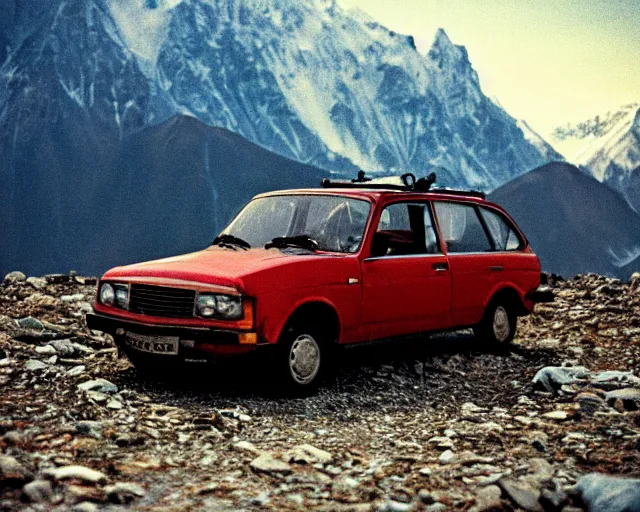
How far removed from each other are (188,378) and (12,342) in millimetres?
2069

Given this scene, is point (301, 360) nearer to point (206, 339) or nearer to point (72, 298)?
point (206, 339)

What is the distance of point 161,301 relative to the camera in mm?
5977

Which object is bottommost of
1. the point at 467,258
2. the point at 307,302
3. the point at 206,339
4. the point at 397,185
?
the point at 206,339

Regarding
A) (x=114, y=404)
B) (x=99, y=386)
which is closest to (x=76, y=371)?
(x=99, y=386)

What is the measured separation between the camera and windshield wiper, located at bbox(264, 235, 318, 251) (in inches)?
259

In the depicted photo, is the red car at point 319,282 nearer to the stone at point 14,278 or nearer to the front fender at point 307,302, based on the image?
the front fender at point 307,302

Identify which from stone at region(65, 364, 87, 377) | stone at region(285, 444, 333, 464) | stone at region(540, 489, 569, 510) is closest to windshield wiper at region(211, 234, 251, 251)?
stone at region(65, 364, 87, 377)

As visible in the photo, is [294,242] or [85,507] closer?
[85,507]

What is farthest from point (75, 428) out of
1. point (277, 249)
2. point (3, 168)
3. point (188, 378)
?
point (3, 168)

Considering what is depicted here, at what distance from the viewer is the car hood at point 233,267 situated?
18.9 ft

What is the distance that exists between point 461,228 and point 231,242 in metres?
2.47

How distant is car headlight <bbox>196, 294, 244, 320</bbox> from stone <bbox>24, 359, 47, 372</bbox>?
67.0 inches

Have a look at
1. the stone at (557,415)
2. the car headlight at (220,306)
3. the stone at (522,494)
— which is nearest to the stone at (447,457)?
the stone at (522,494)

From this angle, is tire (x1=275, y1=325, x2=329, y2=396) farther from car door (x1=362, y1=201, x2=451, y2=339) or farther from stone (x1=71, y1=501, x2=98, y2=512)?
stone (x1=71, y1=501, x2=98, y2=512)
